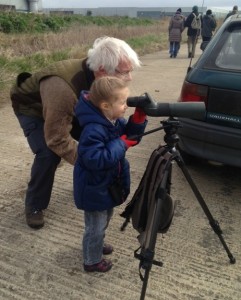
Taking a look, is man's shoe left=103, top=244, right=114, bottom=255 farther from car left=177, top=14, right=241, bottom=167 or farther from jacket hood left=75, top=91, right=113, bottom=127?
car left=177, top=14, right=241, bottom=167

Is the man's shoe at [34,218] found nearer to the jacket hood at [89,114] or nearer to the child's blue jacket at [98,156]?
the child's blue jacket at [98,156]

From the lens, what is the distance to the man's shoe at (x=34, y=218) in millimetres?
2832

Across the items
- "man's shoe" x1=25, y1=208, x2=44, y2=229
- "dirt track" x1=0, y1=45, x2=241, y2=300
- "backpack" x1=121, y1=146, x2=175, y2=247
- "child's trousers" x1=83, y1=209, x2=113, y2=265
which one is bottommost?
"dirt track" x1=0, y1=45, x2=241, y2=300

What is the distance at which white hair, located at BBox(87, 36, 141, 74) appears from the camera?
2.04 meters

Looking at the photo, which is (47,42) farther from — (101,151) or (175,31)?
(101,151)

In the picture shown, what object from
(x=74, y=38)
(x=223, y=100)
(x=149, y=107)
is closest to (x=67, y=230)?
(x=149, y=107)

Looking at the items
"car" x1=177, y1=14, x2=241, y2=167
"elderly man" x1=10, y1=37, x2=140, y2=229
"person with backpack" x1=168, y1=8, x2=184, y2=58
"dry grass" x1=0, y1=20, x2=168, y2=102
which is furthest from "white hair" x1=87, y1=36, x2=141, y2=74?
"person with backpack" x1=168, y1=8, x2=184, y2=58

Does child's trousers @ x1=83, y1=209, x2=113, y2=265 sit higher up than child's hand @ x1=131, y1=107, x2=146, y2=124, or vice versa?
child's hand @ x1=131, y1=107, x2=146, y2=124

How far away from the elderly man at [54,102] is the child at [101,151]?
0.70ft

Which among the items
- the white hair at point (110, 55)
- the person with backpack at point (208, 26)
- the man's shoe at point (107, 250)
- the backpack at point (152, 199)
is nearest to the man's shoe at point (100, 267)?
the man's shoe at point (107, 250)

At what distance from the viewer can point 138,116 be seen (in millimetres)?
1958

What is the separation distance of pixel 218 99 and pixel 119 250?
4.83 ft

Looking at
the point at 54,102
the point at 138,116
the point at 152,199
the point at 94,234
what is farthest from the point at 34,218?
the point at 138,116

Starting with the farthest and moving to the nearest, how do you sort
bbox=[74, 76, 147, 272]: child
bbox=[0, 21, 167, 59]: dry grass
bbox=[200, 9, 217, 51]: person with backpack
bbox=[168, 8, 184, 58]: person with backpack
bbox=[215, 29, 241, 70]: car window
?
bbox=[168, 8, 184, 58]: person with backpack
bbox=[200, 9, 217, 51]: person with backpack
bbox=[0, 21, 167, 59]: dry grass
bbox=[215, 29, 241, 70]: car window
bbox=[74, 76, 147, 272]: child
